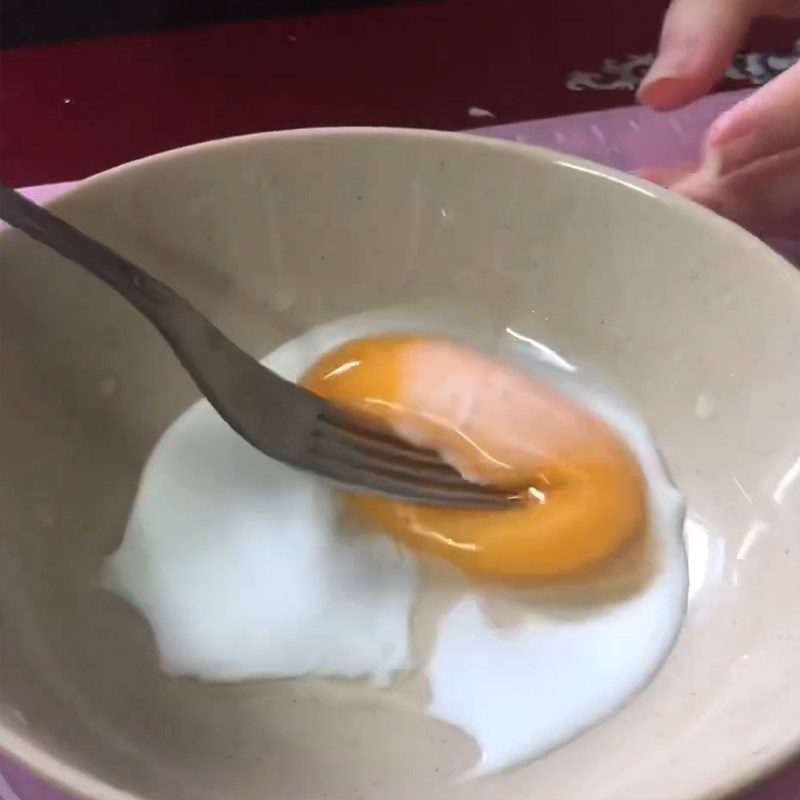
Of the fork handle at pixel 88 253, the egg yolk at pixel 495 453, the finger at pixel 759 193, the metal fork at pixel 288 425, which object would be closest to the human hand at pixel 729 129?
the finger at pixel 759 193

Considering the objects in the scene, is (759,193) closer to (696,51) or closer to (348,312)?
(696,51)

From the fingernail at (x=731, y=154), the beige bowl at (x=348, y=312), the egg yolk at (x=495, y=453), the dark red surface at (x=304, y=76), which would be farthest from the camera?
the dark red surface at (x=304, y=76)

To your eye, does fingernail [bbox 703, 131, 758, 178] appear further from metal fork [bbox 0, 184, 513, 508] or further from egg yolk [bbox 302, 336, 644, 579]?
metal fork [bbox 0, 184, 513, 508]

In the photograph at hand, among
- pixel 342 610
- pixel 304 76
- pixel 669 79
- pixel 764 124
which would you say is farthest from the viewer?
pixel 304 76

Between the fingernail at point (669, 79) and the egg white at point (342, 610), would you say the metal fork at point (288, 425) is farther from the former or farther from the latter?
the fingernail at point (669, 79)

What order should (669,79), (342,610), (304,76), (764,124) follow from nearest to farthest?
(342,610), (764,124), (669,79), (304,76)

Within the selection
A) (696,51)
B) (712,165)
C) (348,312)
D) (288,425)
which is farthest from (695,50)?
(288,425)

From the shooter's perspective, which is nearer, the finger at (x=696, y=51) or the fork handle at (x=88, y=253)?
the fork handle at (x=88, y=253)
